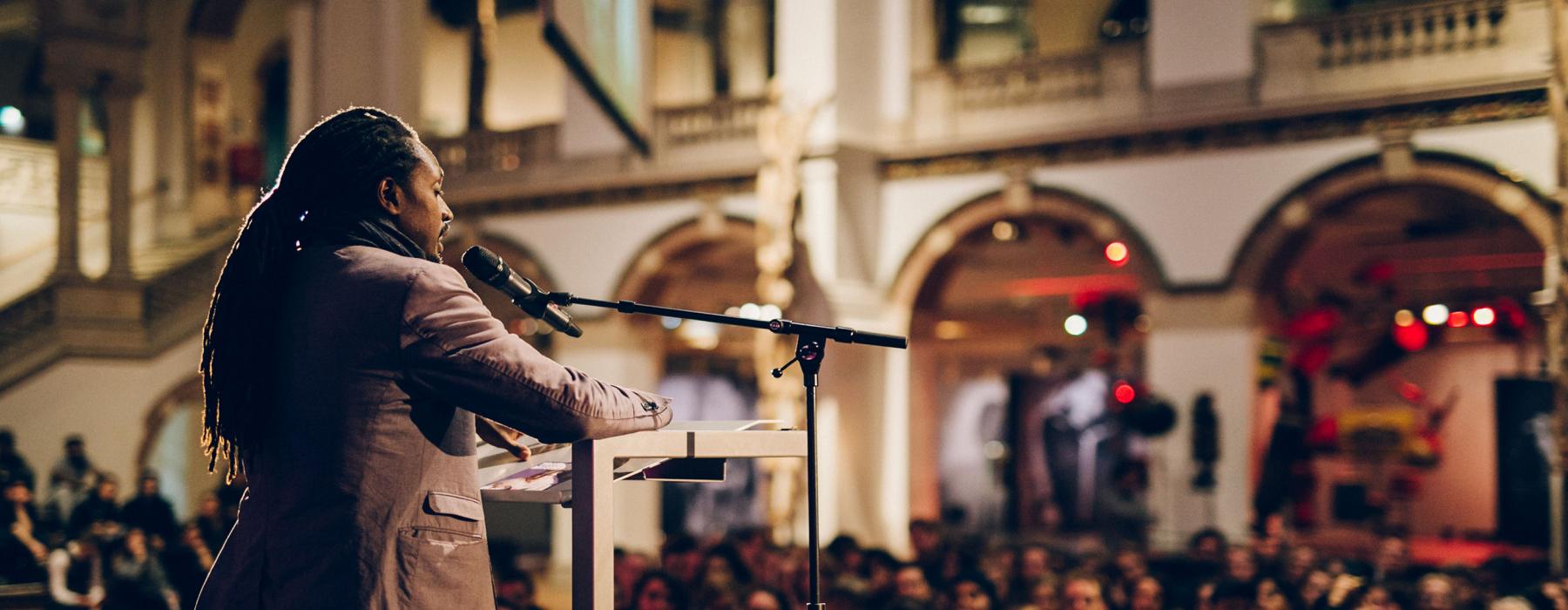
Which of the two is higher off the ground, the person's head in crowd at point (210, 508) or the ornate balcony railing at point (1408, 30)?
the ornate balcony railing at point (1408, 30)

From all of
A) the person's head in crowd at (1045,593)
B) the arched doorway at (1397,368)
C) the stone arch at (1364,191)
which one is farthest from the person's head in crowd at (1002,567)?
the stone arch at (1364,191)

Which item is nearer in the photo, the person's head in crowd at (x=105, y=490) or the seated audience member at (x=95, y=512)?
the seated audience member at (x=95, y=512)

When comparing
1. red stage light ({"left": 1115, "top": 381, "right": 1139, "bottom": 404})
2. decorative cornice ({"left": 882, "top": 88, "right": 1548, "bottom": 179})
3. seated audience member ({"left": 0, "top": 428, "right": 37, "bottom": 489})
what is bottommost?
seated audience member ({"left": 0, "top": 428, "right": 37, "bottom": 489})

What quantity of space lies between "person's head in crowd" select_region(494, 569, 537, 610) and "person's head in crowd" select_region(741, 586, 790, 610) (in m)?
1.28

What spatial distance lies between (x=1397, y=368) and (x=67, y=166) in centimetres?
1668

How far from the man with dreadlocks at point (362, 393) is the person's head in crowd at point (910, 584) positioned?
6.44 metres

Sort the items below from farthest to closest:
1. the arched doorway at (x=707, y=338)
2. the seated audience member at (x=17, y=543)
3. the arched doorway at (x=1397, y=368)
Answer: the arched doorway at (x=707, y=338) < the arched doorway at (x=1397, y=368) < the seated audience member at (x=17, y=543)

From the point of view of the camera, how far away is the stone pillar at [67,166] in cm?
1606

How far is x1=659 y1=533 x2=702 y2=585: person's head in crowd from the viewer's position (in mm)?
10625

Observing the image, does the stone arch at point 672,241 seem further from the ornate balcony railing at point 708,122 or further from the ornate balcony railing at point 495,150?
the ornate balcony railing at point 495,150

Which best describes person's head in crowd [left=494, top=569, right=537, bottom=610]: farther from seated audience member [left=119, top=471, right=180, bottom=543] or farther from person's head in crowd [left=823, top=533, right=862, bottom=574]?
seated audience member [left=119, top=471, right=180, bottom=543]

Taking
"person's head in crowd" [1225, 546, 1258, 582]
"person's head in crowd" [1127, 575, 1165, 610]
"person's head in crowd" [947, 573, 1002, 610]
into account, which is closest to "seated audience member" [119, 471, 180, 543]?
"person's head in crowd" [947, 573, 1002, 610]

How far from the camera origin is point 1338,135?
1202 cm

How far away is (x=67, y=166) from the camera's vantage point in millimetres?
16094
